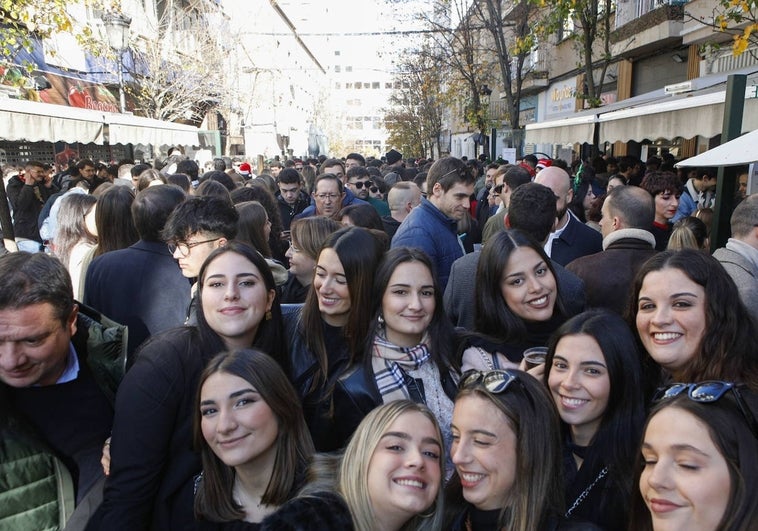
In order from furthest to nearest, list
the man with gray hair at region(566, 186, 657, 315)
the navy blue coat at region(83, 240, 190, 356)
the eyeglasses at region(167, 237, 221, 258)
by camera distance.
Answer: the man with gray hair at region(566, 186, 657, 315) → the navy blue coat at region(83, 240, 190, 356) → the eyeglasses at region(167, 237, 221, 258)

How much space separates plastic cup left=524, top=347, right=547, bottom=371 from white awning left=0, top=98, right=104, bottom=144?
7168 millimetres

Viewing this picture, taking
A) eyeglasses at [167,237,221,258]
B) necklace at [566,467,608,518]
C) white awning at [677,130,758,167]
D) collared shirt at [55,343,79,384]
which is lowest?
necklace at [566,467,608,518]

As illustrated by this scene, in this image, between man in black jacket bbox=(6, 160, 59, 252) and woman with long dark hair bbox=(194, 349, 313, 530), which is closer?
woman with long dark hair bbox=(194, 349, 313, 530)

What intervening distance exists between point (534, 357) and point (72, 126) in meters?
8.82

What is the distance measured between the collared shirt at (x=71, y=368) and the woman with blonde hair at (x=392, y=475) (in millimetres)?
1053

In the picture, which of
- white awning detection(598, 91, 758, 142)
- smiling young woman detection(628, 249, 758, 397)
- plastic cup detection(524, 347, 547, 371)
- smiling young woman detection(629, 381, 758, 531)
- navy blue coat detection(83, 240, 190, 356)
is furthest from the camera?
white awning detection(598, 91, 758, 142)

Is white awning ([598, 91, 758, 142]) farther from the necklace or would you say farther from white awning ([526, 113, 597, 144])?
the necklace

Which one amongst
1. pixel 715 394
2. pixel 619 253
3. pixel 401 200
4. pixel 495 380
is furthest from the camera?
pixel 401 200

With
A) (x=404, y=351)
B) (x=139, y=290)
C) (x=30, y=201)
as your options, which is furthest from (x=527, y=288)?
(x=30, y=201)

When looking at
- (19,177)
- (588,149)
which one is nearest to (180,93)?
(19,177)

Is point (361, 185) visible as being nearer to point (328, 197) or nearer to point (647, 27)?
point (328, 197)

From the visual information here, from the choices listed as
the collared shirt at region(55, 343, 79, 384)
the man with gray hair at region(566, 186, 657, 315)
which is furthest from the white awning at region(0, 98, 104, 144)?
the man with gray hair at region(566, 186, 657, 315)

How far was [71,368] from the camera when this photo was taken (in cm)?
237

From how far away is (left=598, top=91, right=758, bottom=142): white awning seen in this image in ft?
19.4
